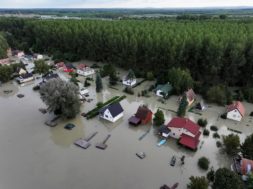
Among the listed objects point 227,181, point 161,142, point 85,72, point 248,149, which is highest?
point 227,181

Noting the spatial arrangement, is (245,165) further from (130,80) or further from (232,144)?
(130,80)

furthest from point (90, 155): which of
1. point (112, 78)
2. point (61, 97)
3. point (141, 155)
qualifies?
point (112, 78)

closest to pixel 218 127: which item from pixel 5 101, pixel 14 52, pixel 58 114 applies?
pixel 58 114

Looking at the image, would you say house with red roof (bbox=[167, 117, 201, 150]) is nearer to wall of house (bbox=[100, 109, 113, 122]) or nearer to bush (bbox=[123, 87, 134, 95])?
wall of house (bbox=[100, 109, 113, 122])

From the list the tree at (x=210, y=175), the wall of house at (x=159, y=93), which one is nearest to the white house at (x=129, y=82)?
the wall of house at (x=159, y=93)

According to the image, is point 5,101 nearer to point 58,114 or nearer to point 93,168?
point 58,114
